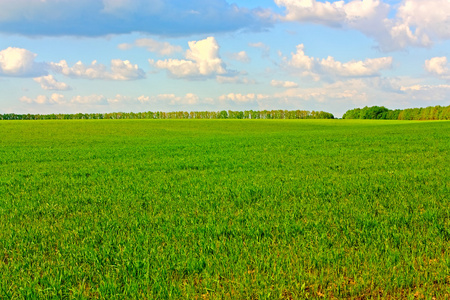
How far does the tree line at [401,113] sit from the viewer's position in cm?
12712

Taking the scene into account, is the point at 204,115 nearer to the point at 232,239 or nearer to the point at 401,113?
the point at 401,113

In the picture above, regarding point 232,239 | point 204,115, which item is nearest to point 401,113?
point 204,115

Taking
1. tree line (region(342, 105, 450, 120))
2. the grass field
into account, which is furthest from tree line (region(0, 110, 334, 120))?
the grass field

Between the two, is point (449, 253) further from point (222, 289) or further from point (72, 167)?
point (72, 167)

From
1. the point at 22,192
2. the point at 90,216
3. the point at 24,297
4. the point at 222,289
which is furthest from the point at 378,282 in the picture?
the point at 22,192

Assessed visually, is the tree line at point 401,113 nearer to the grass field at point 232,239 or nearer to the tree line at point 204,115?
the tree line at point 204,115

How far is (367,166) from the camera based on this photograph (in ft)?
48.2

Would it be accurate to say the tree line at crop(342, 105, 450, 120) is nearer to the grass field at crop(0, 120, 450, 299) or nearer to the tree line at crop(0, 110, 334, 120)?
the tree line at crop(0, 110, 334, 120)

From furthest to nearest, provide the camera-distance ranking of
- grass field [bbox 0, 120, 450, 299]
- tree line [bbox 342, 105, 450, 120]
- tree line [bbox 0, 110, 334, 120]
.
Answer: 1. tree line [bbox 0, 110, 334, 120]
2. tree line [bbox 342, 105, 450, 120]
3. grass field [bbox 0, 120, 450, 299]

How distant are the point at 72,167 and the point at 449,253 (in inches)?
641

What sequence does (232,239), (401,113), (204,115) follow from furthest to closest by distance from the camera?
(204,115), (401,113), (232,239)

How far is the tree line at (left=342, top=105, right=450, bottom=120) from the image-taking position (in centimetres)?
12712

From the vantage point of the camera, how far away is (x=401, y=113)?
461 feet

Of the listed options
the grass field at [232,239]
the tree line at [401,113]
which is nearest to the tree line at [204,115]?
the tree line at [401,113]
